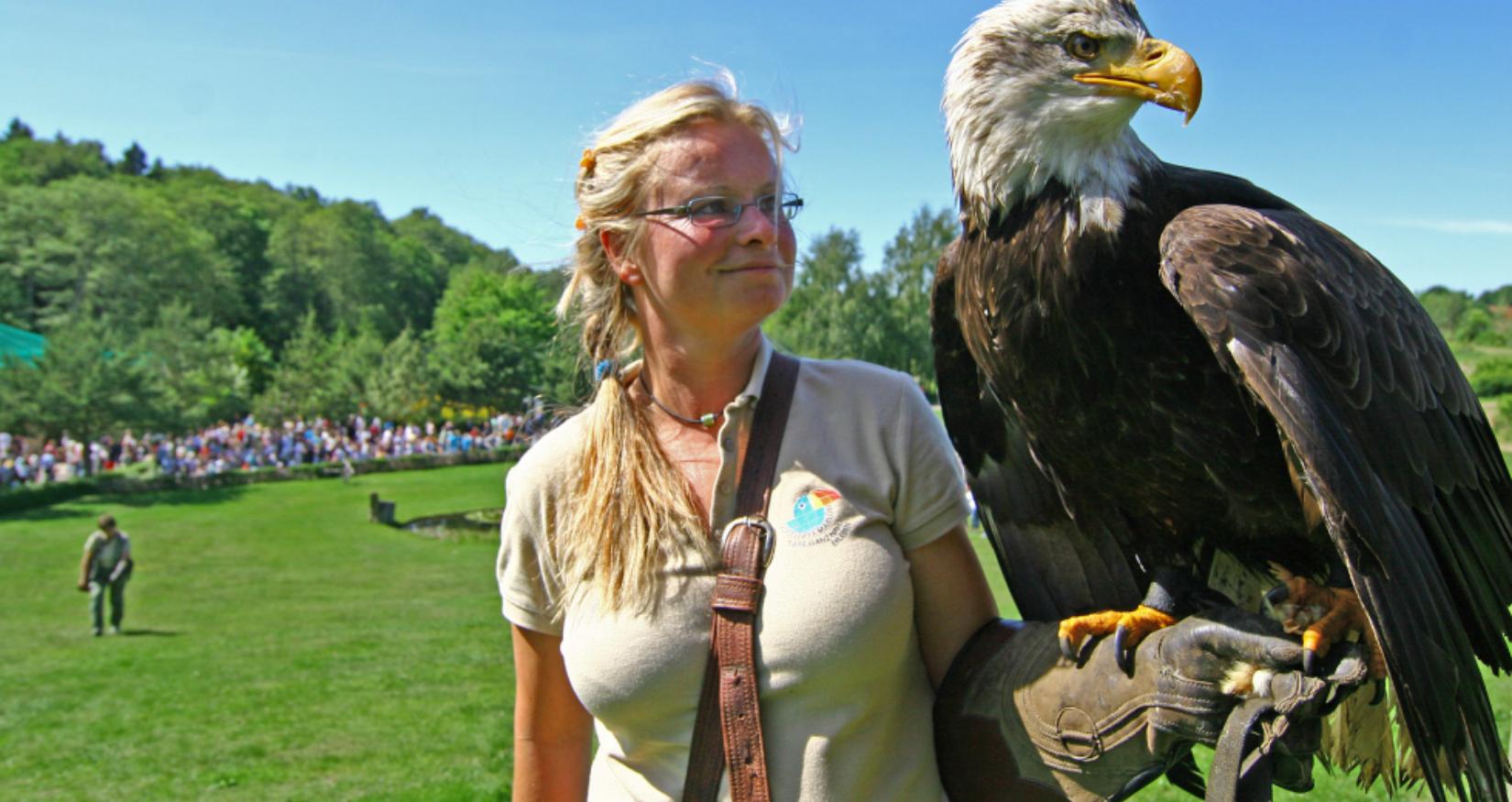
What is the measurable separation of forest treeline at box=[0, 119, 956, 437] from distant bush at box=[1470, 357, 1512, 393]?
15680mm

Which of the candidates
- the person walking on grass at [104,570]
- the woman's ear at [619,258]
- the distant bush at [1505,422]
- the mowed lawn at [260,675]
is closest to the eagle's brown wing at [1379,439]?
the woman's ear at [619,258]

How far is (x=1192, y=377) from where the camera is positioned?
245 centimetres

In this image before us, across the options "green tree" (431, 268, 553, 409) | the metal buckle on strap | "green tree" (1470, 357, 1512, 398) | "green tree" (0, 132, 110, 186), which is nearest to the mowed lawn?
the metal buckle on strap

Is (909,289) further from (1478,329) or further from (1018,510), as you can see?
(1018,510)

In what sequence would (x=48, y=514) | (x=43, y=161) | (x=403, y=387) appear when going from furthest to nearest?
(x=43, y=161)
(x=403, y=387)
(x=48, y=514)

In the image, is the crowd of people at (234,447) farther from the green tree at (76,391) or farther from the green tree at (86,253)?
the green tree at (86,253)

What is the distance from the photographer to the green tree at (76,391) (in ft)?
115

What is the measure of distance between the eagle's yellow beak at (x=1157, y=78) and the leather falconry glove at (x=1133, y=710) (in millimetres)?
1024

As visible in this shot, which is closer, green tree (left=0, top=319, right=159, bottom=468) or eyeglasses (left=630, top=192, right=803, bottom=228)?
eyeglasses (left=630, top=192, right=803, bottom=228)

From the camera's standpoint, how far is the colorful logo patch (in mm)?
1966

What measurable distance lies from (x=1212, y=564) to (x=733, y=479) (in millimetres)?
1547

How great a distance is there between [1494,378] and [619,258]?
36904 millimetres

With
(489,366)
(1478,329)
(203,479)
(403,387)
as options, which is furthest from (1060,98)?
(489,366)

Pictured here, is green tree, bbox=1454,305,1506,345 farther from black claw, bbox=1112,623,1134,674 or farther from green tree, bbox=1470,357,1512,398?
black claw, bbox=1112,623,1134,674
